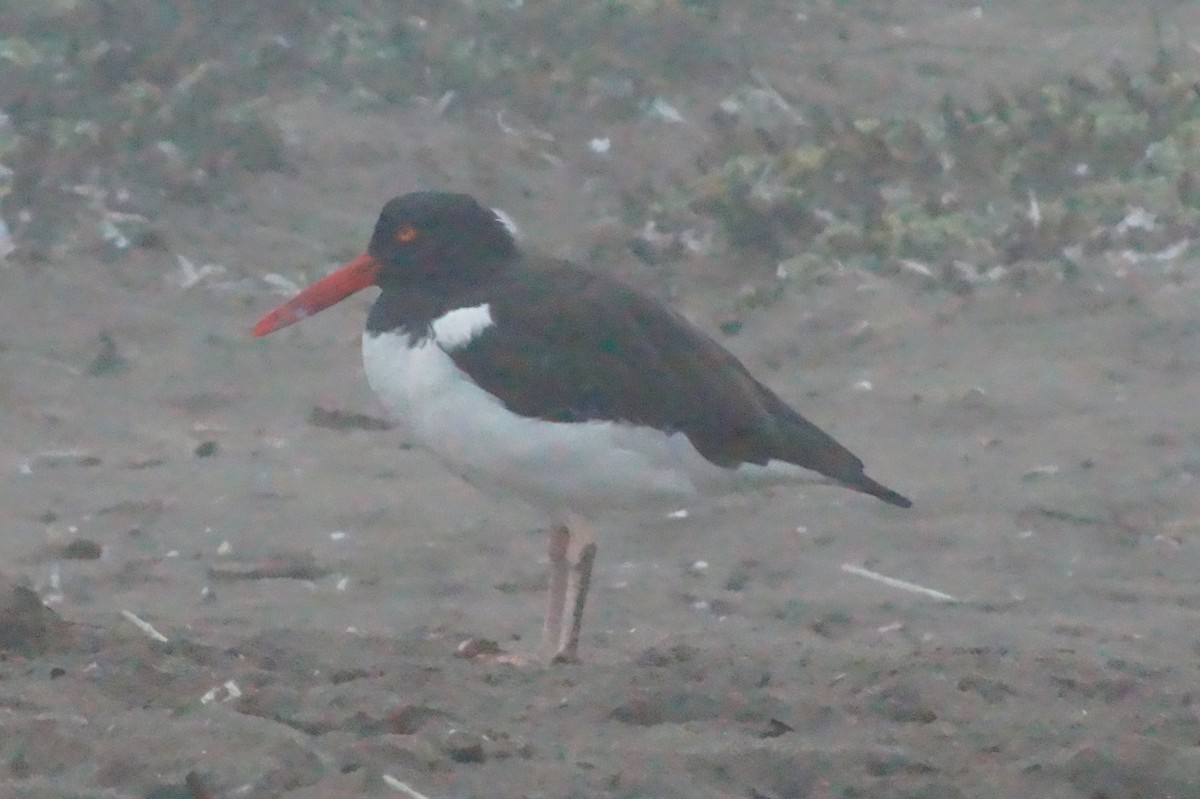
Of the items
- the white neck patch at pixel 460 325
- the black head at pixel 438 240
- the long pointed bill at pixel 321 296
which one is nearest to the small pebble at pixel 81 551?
the long pointed bill at pixel 321 296

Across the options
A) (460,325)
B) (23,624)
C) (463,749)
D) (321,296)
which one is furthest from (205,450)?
(463,749)

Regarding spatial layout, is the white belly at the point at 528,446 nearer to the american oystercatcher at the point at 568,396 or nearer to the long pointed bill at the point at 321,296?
the american oystercatcher at the point at 568,396

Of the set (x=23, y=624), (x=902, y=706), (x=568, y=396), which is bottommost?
(x=23, y=624)

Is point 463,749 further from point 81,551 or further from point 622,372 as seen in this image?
point 81,551

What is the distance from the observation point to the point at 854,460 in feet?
17.5

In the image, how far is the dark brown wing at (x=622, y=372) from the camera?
501 cm

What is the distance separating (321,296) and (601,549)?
4.23ft

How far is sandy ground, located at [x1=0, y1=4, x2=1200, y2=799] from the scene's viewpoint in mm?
3637

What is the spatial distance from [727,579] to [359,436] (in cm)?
204

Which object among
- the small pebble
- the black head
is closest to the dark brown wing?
the black head

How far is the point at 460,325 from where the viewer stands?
5094 millimetres

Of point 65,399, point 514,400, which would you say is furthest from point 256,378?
→ point 514,400

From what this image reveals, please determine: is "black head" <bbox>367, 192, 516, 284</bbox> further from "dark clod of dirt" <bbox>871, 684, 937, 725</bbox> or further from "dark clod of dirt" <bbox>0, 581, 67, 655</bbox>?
"dark clod of dirt" <bbox>871, 684, 937, 725</bbox>

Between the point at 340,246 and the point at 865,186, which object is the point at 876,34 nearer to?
the point at 865,186
